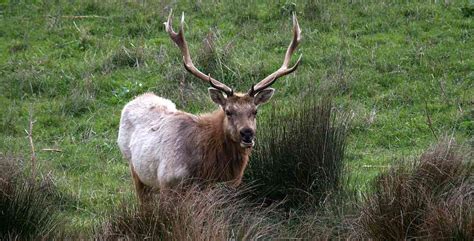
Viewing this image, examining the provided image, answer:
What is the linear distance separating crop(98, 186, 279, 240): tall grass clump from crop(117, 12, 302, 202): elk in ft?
2.48

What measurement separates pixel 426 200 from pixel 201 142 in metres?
2.26

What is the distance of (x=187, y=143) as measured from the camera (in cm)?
870

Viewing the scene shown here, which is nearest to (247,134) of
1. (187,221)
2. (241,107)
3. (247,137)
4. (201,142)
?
(247,137)

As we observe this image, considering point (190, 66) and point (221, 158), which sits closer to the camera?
point (221, 158)

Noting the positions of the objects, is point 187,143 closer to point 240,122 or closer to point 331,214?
point 240,122

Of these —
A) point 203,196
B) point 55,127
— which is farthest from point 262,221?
point 55,127

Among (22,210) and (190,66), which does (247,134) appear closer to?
(190,66)

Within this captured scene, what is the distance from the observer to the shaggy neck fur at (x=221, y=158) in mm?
8531

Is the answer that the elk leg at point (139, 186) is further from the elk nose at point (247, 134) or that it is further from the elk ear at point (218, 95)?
the elk nose at point (247, 134)

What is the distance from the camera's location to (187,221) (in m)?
7.03

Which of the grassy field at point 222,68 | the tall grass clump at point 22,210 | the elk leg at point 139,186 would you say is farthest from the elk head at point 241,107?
the tall grass clump at point 22,210

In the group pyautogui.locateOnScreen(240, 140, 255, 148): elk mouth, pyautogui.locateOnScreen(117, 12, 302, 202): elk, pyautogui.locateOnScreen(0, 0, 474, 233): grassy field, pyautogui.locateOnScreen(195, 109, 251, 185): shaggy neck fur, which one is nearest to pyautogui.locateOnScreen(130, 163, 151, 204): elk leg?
pyautogui.locateOnScreen(117, 12, 302, 202): elk

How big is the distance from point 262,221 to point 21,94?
5.51m

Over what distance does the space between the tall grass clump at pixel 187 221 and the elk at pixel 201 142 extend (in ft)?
2.48
